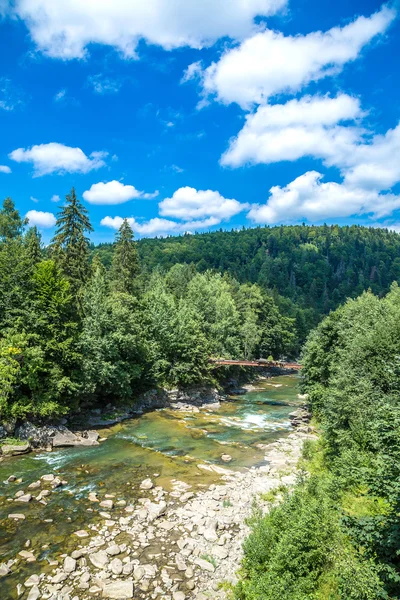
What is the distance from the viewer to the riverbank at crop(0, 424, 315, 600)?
11.7 metres

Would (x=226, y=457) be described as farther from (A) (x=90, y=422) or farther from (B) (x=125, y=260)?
(B) (x=125, y=260)

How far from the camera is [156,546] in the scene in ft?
46.0

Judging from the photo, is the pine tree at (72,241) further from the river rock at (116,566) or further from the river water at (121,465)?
the river rock at (116,566)

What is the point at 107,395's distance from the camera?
36.3m

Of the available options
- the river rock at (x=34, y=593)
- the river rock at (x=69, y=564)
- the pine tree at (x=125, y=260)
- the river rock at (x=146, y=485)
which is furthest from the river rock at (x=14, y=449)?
the pine tree at (x=125, y=260)

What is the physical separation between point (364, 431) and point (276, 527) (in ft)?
27.4

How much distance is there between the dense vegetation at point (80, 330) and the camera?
26.4 metres

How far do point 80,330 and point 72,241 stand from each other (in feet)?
51.4

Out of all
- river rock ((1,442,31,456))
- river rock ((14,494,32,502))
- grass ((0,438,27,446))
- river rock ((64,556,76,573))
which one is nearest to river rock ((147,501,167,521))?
river rock ((64,556,76,573))

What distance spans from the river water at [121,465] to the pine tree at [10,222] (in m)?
29.9

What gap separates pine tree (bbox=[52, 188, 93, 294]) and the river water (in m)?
19.8

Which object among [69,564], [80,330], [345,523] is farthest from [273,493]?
[80,330]

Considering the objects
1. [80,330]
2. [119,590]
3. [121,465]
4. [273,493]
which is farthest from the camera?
[80,330]

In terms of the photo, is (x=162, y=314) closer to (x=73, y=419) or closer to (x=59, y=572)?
(x=73, y=419)
